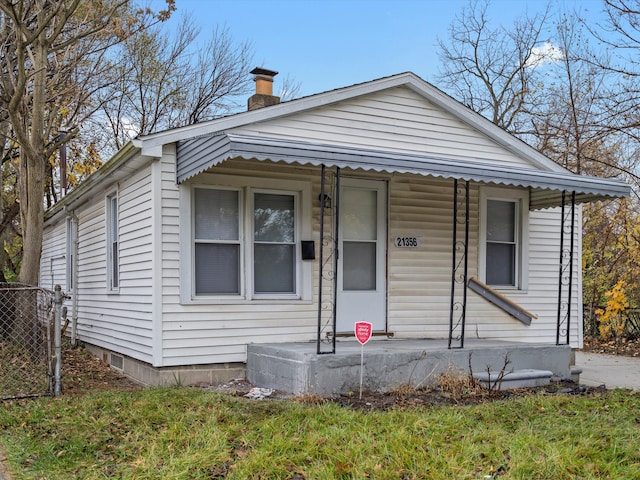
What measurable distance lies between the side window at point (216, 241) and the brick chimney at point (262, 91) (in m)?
1.65

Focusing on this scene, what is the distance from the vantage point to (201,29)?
2222 cm

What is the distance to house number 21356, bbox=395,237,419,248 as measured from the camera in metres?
8.70

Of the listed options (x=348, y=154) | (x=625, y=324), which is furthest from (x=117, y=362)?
(x=625, y=324)

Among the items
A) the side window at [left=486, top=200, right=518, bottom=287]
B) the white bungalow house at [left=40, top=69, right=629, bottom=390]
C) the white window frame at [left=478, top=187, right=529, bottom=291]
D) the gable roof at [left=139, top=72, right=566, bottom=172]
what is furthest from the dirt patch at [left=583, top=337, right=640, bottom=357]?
the gable roof at [left=139, top=72, right=566, bottom=172]

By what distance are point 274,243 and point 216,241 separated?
0.78 metres

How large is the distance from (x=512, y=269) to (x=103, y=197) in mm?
6701

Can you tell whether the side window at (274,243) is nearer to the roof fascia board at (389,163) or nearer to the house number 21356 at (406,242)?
the roof fascia board at (389,163)

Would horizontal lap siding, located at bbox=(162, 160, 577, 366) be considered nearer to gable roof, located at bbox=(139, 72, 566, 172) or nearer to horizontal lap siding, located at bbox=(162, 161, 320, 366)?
horizontal lap siding, located at bbox=(162, 161, 320, 366)

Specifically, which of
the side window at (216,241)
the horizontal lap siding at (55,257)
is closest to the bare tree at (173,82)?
the horizontal lap siding at (55,257)

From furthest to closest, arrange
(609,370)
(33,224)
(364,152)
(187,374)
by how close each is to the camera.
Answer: (33,224) < (609,370) < (187,374) < (364,152)

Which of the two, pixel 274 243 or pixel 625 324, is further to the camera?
pixel 625 324

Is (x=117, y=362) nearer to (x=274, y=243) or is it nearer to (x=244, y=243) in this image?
(x=244, y=243)

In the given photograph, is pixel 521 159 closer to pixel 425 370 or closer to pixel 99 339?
pixel 425 370

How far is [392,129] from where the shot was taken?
889 centimetres
